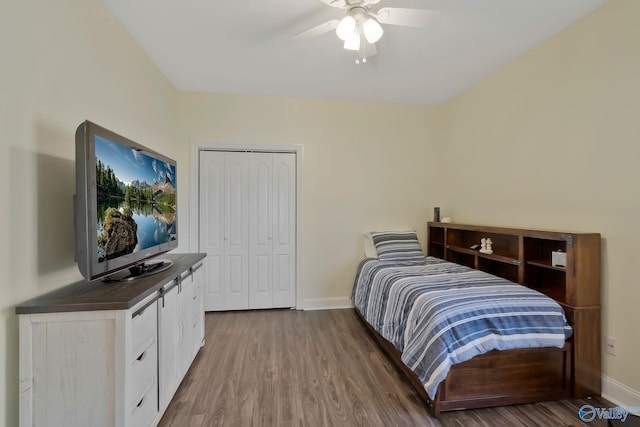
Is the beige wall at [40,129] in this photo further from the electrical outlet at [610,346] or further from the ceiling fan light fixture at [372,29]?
the electrical outlet at [610,346]

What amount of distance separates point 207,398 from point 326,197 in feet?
8.13

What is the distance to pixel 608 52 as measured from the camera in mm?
1964

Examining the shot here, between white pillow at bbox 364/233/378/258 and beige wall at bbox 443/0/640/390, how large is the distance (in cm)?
134

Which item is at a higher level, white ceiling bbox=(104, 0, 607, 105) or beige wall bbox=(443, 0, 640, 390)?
white ceiling bbox=(104, 0, 607, 105)

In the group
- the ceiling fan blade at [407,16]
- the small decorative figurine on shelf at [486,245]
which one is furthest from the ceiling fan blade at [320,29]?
the small decorative figurine on shelf at [486,245]

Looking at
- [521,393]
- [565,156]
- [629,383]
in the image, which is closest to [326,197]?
[565,156]

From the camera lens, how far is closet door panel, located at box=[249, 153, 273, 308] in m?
3.62

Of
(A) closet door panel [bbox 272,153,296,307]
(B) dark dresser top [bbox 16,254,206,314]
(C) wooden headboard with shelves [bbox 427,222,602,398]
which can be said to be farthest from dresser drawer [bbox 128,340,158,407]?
(C) wooden headboard with shelves [bbox 427,222,602,398]

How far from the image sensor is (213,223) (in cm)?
357

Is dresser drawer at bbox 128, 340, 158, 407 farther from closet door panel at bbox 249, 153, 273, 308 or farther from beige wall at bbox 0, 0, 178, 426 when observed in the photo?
closet door panel at bbox 249, 153, 273, 308

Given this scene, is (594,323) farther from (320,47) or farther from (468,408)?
(320,47)

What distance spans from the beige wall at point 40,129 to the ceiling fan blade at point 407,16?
6.14 ft

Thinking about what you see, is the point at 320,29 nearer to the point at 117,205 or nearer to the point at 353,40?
the point at 353,40

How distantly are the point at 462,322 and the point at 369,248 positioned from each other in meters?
1.89
